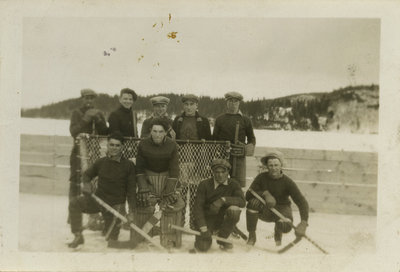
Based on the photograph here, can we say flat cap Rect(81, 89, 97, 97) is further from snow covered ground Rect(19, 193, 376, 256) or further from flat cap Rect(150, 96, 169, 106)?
snow covered ground Rect(19, 193, 376, 256)

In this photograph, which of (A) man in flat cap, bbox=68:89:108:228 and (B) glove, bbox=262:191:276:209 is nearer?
(B) glove, bbox=262:191:276:209

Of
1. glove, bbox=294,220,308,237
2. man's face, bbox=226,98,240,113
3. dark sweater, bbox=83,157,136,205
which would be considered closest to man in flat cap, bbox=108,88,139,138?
dark sweater, bbox=83,157,136,205

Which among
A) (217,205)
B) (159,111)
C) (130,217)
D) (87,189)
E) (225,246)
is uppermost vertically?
(159,111)

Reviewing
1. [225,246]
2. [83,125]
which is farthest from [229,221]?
[83,125]

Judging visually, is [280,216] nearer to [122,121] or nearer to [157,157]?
[157,157]

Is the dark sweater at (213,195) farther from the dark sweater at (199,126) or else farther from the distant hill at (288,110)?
the distant hill at (288,110)

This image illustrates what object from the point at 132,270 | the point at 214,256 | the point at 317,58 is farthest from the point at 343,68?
the point at 132,270

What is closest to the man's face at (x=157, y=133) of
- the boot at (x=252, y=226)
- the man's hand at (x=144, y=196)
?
the man's hand at (x=144, y=196)
